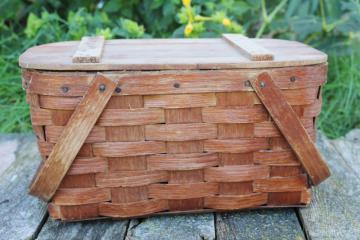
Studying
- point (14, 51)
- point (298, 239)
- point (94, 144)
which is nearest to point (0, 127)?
point (14, 51)

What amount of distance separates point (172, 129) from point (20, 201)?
0.40m

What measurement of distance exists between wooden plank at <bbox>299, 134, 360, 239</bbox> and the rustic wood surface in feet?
1.02

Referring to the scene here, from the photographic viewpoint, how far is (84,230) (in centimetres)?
90

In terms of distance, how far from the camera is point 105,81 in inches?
32.1

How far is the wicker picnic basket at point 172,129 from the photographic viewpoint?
83cm

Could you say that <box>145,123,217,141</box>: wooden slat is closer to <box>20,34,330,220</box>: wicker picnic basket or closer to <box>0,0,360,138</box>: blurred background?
<box>20,34,330,220</box>: wicker picnic basket

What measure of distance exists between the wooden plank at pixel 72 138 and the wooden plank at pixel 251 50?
0.26 metres

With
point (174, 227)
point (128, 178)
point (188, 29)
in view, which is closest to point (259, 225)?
point (174, 227)

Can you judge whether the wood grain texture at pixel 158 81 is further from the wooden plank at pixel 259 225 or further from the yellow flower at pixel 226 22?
the yellow flower at pixel 226 22

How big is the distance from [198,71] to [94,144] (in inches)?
9.2

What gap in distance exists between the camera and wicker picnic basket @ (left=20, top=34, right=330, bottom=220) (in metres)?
0.83

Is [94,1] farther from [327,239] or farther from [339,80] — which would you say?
[327,239]

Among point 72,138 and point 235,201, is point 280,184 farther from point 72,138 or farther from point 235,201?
point 72,138

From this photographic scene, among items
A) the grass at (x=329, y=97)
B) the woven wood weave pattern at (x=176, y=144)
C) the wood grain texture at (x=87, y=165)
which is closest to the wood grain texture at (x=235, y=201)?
the woven wood weave pattern at (x=176, y=144)
